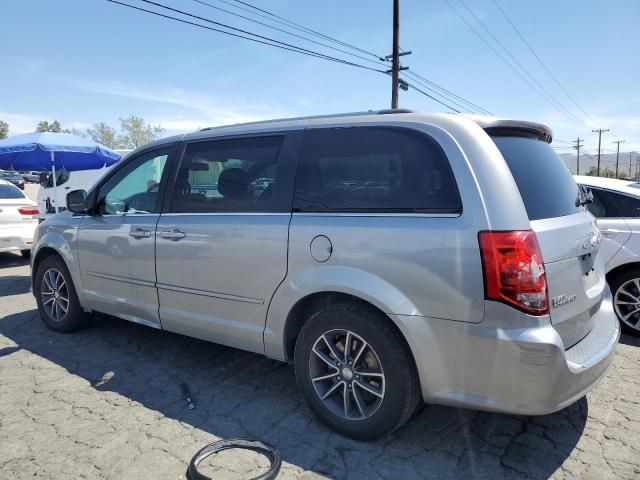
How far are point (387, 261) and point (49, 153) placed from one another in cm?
805

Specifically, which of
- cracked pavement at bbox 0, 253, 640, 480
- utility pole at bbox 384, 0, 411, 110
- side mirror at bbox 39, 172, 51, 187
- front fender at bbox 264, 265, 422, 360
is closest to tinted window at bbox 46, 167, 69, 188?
side mirror at bbox 39, 172, 51, 187

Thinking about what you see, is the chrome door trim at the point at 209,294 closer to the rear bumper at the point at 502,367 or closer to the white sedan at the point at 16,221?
the rear bumper at the point at 502,367

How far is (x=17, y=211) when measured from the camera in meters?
8.51

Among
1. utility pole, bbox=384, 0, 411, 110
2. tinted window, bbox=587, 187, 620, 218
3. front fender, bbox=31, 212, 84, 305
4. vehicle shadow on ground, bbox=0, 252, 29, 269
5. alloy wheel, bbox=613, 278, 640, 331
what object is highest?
utility pole, bbox=384, 0, 411, 110

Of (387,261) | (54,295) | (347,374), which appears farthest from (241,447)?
(54,295)

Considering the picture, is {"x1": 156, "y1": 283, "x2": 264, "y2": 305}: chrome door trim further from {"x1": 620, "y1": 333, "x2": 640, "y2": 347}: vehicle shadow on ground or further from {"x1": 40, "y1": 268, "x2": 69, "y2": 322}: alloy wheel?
{"x1": 620, "y1": 333, "x2": 640, "y2": 347}: vehicle shadow on ground

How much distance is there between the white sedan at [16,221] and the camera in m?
8.29

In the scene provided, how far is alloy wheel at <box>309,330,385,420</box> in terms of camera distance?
8.86 ft

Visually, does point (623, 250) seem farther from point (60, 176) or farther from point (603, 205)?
point (60, 176)

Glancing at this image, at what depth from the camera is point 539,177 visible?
2.70m

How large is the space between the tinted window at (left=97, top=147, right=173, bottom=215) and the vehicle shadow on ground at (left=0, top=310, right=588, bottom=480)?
1.31 meters

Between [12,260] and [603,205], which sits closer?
[603,205]

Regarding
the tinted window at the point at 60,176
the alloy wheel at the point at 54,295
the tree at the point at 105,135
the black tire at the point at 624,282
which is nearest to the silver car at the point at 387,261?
the alloy wheel at the point at 54,295

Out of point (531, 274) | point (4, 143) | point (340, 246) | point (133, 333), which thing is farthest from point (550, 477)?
point (4, 143)
